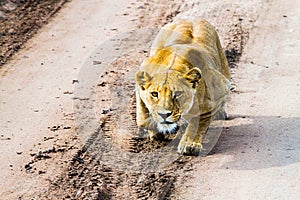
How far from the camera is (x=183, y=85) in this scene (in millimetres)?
6156

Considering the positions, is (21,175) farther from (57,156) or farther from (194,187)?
(194,187)

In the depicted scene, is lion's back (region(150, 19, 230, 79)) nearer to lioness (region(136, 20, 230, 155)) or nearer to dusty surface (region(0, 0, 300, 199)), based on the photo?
lioness (region(136, 20, 230, 155))

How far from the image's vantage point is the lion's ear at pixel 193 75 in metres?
6.15

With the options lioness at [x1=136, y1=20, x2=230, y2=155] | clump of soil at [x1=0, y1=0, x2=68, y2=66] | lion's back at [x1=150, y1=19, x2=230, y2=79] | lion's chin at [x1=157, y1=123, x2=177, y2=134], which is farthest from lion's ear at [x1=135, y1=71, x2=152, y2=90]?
clump of soil at [x1=0, y1=0, x2=68, y2=66]

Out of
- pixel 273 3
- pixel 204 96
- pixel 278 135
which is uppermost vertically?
pixel 204 96

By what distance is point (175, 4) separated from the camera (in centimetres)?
1125

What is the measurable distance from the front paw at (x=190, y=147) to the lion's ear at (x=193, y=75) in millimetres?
629

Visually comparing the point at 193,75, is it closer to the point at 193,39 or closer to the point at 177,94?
the point at 177,94

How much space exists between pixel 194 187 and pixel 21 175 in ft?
4.81

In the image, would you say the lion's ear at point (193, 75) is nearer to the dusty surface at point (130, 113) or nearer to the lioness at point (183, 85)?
the lioness at point (183, 85)

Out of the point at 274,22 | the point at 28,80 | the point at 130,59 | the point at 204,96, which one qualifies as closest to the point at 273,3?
the point at 274,22

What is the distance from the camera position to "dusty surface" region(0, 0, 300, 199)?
6074mm

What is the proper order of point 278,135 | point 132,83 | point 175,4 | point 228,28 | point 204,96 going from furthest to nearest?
point 175,4, point 228,28, point 132,83, point 278,135, point 204,96

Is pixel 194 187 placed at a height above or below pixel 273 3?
above
